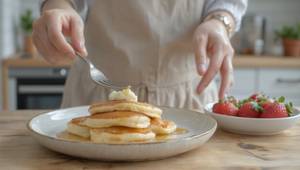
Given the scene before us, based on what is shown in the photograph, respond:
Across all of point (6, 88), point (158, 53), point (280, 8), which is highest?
point (280, 8)

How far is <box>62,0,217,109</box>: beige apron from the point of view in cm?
109

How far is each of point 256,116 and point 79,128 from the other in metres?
0.33

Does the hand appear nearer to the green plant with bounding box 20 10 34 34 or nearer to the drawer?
the drawer

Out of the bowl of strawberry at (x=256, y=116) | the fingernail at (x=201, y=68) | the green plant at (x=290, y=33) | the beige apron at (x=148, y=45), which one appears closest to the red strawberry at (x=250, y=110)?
the bowl of strawberry at (x=256, y=116)

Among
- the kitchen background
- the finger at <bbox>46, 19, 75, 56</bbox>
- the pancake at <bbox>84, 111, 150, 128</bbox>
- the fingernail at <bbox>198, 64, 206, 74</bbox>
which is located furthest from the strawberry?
the kitchen background

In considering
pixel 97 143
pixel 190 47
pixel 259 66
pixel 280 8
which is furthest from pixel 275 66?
pixel 97 143

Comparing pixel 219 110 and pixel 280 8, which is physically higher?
pixel 280 8

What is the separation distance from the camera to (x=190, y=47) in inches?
44.8

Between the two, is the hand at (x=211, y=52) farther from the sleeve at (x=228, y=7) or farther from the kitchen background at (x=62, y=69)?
the kitchen background at (x=62, y=69)

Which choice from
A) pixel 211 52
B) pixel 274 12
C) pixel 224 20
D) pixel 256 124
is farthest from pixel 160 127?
pixel 274 12

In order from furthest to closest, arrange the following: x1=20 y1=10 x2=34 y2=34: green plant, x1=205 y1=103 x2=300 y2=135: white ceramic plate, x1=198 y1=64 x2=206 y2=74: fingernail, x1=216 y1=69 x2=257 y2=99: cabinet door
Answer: x1=20 y1=10 x2=34 y2=34: green plant
x1=216 y1=69 x2=257 y2=99: cabinet door
x1=198 y1=64 x2=206 y2=74: fingernail
x1=205 y1=103 x2=300 y2=135: white ceramic plate

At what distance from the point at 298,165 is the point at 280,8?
2.40m

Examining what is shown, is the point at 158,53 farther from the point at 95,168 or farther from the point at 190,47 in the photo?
the point at 95,168

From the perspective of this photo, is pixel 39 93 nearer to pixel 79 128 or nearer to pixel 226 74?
pixel 226 74
